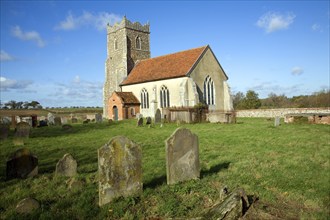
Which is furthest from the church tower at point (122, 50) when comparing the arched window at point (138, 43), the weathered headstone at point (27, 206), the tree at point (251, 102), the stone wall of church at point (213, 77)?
the weathered headstone at point (27, 206)

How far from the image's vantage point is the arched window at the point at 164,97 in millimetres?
30594

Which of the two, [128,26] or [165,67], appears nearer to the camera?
[165,67]

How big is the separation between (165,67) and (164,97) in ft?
12.3

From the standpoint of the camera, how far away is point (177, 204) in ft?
16.2

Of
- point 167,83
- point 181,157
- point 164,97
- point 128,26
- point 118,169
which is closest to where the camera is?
point 118,169

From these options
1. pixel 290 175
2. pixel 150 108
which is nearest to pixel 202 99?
pixel 150 108

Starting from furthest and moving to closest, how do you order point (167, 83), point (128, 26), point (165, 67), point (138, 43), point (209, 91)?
1. point (138, 43)
2. point (128, 26)
3. point (165, 67)
4. point (209, 91)
5. point (167, 83)

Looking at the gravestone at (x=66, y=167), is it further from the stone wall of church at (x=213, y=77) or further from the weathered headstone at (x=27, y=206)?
the stone wall of church at (x=213, y=77)

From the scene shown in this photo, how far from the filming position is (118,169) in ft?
17.4

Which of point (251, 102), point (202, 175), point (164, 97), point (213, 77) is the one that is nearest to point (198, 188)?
point (202, 175)

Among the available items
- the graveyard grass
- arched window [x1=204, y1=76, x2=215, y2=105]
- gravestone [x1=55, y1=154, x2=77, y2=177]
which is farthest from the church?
gravestone [x1=55, y1=154, x2=77, y2=177]

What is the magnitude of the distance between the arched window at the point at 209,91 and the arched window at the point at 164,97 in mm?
4295

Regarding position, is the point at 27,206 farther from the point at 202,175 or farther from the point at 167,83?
the point at 167,83

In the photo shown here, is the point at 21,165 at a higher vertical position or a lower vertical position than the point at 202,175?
higher
